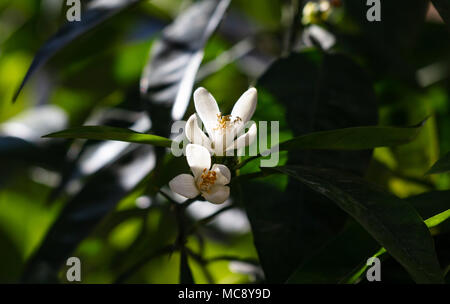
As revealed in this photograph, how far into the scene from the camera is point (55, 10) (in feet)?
3.36

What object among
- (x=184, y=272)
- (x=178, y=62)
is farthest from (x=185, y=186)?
(x=178, y=62)

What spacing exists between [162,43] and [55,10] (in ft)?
1.56

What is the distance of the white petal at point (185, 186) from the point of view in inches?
15.6

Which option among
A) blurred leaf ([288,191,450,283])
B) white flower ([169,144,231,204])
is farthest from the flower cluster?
blurred leaf ([288,191,450,283])

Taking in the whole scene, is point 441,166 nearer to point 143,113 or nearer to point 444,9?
point 444,9

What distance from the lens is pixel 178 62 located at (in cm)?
61

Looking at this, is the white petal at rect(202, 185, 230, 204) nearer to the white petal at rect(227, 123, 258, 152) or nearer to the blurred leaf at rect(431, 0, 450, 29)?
the white petal at rect(227, 123, 258, 152)

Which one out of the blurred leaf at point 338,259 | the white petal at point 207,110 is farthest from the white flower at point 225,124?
the blurred leaf at point 338,259

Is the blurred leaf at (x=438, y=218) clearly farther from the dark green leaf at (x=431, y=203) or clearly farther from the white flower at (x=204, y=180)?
the white flower at (x=204, y=180)

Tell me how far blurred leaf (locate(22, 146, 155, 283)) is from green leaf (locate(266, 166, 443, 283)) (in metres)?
0.23

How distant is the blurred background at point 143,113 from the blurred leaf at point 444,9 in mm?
77

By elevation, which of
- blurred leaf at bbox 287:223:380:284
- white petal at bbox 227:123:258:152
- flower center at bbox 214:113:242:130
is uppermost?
flower center at bbox 214:113:242:130

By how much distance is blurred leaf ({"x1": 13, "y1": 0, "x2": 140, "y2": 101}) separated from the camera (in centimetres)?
51
